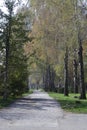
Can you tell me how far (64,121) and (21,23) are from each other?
56.0ft

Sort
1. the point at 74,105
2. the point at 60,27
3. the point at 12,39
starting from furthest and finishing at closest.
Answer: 1. the point at 60,27
2. the point at 12,39
3. the point at 74,105

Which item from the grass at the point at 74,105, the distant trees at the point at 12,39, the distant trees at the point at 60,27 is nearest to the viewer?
the grass at the point at 74,105

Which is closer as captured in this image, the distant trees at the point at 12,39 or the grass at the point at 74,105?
the grass at the point at 74,105

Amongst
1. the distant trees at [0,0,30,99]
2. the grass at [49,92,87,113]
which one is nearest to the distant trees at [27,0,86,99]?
the distant trees at [0,0,30,99]

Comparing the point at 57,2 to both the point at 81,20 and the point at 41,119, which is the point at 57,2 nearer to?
the point at 81,20

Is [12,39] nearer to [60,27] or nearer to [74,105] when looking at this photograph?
[60,27]

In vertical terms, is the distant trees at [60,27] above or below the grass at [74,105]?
above

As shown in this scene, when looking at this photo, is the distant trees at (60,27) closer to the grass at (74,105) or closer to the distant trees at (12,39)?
the distant trees at (12,39)

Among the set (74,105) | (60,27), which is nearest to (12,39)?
(60,27)

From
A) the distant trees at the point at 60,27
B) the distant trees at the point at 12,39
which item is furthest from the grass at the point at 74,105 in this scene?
the distant trees at the point at 60,27

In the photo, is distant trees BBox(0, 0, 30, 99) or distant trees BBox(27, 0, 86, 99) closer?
distant trees BBox(0, 0, 30, 99)

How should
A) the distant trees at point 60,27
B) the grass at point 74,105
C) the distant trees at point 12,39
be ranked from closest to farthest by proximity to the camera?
1. the grass at point 74,105
2. the distant trees at point 12,39
3. the distant trees at point 60,27

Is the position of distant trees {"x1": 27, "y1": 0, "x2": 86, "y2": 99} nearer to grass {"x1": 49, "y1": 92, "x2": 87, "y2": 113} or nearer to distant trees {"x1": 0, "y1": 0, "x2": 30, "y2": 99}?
distant trees {"x1": 0, "y1": 0, "x2": 30, "y2": 99}

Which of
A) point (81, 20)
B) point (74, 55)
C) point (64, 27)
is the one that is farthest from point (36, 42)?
point (81, 20)
